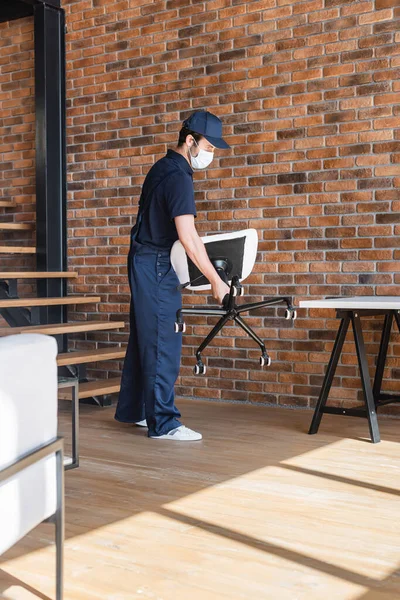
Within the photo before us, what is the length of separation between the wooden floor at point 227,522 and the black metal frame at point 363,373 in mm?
135

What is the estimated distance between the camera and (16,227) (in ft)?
18.2

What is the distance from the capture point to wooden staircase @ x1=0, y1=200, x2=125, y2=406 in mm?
4613

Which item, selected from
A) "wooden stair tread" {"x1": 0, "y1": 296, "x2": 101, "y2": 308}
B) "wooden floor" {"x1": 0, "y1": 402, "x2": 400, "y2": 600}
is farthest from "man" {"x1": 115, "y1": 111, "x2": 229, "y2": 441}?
"wooden stair tread" {"x1": 0, "y1": 296, "x2": 101, "y2": 308}

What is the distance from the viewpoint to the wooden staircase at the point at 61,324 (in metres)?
4.61

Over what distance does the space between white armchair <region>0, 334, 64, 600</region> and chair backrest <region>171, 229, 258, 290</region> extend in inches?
78.0

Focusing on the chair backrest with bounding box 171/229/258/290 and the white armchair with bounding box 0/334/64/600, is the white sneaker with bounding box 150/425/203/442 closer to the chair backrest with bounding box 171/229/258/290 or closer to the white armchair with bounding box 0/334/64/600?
the chair backrest with bounding box 171/229/258/290

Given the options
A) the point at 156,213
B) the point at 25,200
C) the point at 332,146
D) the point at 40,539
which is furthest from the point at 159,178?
the point at 25,200

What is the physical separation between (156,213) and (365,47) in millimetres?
1662

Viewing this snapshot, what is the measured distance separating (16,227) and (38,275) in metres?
0.55

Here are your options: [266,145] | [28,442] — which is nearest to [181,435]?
[266,145]

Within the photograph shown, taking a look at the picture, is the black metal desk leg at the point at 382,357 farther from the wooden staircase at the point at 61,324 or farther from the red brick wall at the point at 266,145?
the wooden staircase at the point at 61,324

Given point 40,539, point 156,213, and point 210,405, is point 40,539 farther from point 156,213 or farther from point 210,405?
point 210,405

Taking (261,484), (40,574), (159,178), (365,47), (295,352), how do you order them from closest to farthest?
(40,574) → (261,484) → (159,178) → (365,47) → (295,352)

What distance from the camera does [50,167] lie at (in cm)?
554
